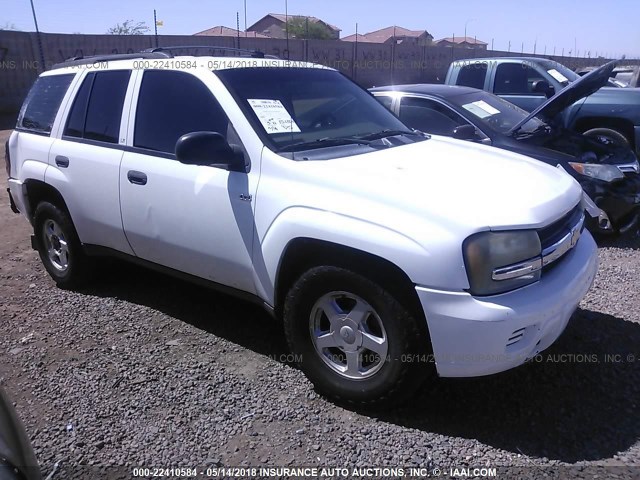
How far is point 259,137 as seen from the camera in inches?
126

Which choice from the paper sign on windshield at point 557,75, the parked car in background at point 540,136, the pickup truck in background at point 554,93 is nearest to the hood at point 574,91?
the parked car in background at point 540,136

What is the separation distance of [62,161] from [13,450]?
3.13 metres

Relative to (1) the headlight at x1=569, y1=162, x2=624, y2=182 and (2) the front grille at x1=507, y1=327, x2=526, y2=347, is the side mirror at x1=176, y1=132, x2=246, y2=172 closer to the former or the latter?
(2) the front grille at x1=507, y1=327, x2=526, y2=347

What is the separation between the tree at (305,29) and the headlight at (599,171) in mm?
37138

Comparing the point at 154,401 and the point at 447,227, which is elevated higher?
the point at 447,227

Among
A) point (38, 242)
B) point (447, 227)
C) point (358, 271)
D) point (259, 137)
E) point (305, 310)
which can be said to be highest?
point (259, 137)

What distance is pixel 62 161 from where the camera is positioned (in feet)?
14.0

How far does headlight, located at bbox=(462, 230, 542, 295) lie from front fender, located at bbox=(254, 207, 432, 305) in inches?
8.0

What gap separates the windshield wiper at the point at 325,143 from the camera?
3.22 m

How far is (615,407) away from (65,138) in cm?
408

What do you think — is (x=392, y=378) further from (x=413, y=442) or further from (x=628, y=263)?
(x=628, y=263)

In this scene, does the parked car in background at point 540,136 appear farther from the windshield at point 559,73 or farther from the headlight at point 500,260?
the headlight at point 500,260

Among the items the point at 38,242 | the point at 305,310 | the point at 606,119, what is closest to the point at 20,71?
the point at 38,242

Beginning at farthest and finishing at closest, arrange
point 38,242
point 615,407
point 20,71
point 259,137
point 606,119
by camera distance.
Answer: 1. point 20,71
2. point 606,119
3. point 38,242
4. point 259,137
5. point 615,407
